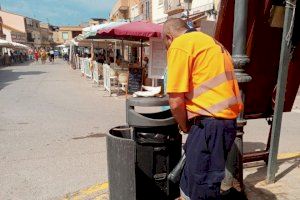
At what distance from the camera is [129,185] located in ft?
9.48

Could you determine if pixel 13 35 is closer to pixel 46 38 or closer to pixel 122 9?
pixel 122 9

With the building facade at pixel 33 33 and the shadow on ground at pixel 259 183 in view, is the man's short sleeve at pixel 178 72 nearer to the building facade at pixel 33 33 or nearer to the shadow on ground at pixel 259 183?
the shadow on ground at pixel 259 183

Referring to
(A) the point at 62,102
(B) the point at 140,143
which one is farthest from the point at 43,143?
(A) the point at 62,102

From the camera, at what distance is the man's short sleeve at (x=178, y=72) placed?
2396mm

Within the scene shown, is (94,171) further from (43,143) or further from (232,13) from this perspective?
(232,13)

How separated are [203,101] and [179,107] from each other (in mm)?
179

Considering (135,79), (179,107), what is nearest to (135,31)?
(135,79)

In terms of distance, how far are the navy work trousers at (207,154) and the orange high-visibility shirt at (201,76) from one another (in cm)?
8

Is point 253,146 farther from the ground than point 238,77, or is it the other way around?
point 238,77

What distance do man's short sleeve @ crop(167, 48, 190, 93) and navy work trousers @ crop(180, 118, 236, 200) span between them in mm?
308

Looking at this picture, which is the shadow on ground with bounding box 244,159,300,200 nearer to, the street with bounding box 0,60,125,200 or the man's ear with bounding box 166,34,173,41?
the street with bounding box 0,60,125,200

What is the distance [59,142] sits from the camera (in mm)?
6266

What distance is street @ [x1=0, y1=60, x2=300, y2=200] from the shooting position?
4395 millimetres

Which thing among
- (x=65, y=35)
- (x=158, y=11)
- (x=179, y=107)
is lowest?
(x=179, y=107)
